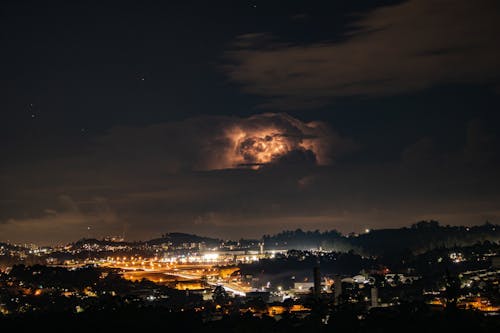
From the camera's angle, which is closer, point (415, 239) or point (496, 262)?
point (496, 262)

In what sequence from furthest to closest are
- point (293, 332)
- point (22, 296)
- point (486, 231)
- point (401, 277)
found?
1. point (486, 231)
2. point (401, 277)
3. point (22, 296)
4. point (293, 332)

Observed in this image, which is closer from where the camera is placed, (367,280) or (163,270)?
(367,280)

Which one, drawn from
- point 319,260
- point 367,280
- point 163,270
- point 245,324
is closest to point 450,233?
point 319,260

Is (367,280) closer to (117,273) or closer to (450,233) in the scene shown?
(117,273)

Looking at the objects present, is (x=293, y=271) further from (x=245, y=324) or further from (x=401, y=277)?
(x=245, y=324)

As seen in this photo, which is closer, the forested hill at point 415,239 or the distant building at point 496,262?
the distant building at point 496,262

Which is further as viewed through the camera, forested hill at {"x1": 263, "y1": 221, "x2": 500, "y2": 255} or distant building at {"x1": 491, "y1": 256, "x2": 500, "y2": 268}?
forested hill at {"x1": 263, "y1": 221, "x2": 500, "y2": 255}

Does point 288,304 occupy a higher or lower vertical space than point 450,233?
lower

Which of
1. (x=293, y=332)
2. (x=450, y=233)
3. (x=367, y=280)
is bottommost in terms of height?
(x=293, y=332)

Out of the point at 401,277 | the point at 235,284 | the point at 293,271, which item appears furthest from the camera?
the point at 293,271
